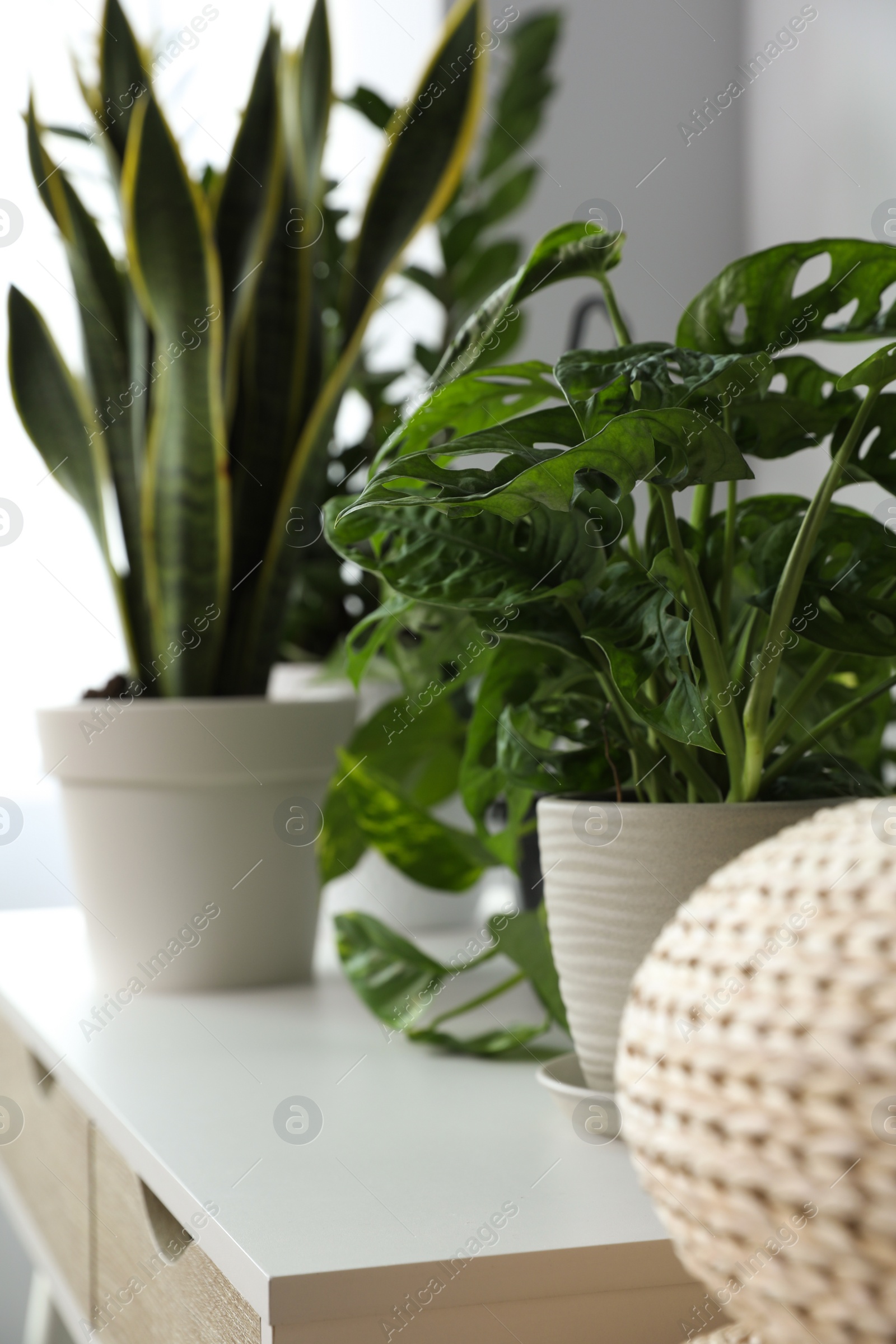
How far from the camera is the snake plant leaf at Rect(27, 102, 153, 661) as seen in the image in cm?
81

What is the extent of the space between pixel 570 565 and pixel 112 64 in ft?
2.14

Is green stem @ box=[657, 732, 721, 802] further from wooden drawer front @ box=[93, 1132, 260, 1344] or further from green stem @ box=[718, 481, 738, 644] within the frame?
wooden drawer front @ box=[93, 1132, 260, 1344]

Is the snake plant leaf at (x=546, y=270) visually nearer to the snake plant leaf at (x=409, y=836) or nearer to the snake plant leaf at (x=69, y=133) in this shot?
the snake plant leaf at (x=409, y=836)

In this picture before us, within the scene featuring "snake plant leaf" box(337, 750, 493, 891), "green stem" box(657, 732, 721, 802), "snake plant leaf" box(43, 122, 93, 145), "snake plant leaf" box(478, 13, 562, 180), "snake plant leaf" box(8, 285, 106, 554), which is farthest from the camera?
"snake plant leaf" box(478, 13, 562, 180)

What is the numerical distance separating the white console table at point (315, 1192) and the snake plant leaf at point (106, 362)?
295mm

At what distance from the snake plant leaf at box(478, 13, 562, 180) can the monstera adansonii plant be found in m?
0.84

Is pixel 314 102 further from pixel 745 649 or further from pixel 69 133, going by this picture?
pixel 745 649

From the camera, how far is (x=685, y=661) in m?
0.41

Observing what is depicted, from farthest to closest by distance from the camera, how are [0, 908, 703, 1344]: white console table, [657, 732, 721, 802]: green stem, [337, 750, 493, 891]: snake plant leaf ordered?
[337, 750, 493, 891]: snake plant leaf → [657, 732, 721, 802]: green stem → [0, 908, 703, 1344]: white console table

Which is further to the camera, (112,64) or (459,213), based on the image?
(459,213)

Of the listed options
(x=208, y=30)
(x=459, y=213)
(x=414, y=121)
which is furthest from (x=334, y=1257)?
(x=208, y=30)

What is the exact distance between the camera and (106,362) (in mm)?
837

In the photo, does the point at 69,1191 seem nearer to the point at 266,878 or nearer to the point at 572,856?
the point at 266,878

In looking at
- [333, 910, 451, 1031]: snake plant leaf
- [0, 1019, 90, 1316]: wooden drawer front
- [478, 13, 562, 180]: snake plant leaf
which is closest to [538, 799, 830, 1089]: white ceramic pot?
[333, 910, 451, 1031]: snake plant leaf
